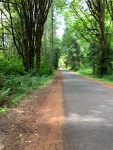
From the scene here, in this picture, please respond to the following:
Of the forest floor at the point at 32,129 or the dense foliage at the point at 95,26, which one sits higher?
the dense foliage at the point at 95,26

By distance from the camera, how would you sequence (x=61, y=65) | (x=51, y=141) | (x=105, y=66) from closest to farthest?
1. (x=51, y=141)
2. (x=105, y=66)
3. (x=61, y=65)

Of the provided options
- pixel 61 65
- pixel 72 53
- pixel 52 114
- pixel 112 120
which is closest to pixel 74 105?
pixel 52 114

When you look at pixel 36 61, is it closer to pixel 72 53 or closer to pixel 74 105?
pixel 74 105

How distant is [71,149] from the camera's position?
20.6ft

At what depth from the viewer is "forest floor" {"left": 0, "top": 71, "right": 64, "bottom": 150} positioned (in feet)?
21.8

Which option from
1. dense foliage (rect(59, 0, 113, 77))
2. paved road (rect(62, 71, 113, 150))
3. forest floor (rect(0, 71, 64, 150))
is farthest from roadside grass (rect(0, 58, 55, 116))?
dense foliage (rect(59, 0, 113, 77))

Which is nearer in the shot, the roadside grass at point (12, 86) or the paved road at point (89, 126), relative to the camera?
the paved road at point (89, 126)

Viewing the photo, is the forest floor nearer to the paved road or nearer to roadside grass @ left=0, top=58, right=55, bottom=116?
the paved road

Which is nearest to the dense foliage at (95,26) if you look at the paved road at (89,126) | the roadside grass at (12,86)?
the roadside grass at (12,86)

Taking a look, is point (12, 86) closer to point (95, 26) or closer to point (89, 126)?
point (89, 126)

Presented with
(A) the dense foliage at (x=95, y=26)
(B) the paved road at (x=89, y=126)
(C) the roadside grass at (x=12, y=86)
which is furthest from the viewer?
(A) the dense foliage at (x=95, y=26)

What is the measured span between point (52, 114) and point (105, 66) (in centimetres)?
2910

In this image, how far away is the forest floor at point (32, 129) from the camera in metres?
6.66

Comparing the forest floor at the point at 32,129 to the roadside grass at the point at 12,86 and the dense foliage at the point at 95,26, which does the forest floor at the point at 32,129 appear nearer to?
the roadside grass at the point at 12,86
